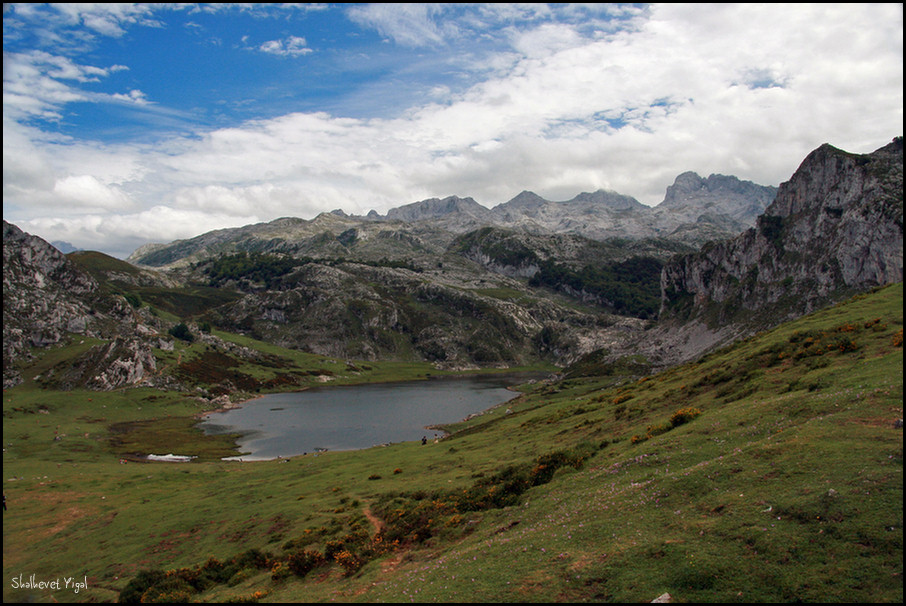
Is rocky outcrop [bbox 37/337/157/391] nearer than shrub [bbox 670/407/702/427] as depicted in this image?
No

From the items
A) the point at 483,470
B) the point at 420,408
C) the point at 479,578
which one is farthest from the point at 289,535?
the point at 420,408

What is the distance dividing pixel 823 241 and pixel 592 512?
191 metres

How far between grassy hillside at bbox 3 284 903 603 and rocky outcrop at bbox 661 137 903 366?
119 m

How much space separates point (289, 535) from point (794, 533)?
35.2 metres

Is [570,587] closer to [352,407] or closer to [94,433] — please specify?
[94,433]

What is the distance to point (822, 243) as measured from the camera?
16638 cm

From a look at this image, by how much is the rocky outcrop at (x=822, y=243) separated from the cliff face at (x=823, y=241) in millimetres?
291

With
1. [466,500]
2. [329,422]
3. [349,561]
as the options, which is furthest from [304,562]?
[329,422]

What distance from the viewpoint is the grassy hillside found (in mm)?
16797

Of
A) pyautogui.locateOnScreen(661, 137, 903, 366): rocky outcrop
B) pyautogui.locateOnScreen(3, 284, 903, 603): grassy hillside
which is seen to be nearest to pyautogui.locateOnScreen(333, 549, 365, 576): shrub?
pyautogui.locateOnScreen(3, 284, 903, 603): grassy hillside

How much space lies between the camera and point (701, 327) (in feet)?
650

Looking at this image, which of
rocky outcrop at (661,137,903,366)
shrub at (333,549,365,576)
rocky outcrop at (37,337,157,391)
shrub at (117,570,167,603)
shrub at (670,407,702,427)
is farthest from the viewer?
rocky outcrop at (37,337,157,391)

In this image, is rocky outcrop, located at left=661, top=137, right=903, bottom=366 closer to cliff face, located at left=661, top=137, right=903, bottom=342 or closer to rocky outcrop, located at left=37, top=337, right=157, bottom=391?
cliff face, located at left=661, top=137, right=903, bottom=342

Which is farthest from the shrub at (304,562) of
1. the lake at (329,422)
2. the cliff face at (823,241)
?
the cliff face at (823,241)
